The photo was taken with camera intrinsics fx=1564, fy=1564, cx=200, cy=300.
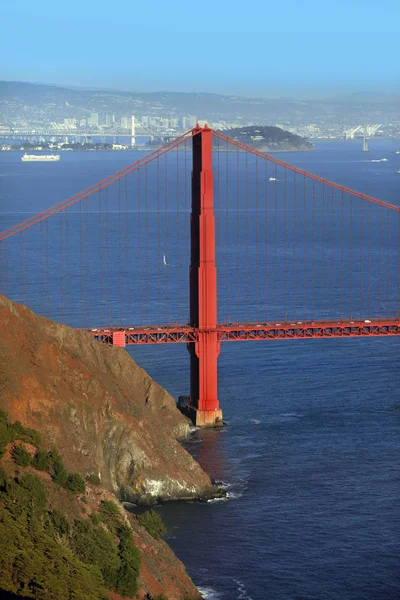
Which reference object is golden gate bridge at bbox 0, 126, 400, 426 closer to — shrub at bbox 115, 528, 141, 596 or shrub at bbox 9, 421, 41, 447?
shrub at bbox 9, 421, 41, 447

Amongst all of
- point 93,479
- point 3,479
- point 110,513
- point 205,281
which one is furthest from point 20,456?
point 205,281

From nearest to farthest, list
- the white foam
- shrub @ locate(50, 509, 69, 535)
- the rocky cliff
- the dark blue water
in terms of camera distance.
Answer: shrub @ locate(50, 509, 69, 535) < the white foam < the dark blue water < the rocky cliff

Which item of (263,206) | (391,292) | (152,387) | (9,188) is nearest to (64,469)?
(152,387)

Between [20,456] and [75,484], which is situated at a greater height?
[20,456]

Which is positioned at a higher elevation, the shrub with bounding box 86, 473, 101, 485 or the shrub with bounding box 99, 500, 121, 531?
the shrub with bounding box 86, 473, 101, 485

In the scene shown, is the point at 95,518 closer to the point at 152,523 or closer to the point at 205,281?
the point at 152,523

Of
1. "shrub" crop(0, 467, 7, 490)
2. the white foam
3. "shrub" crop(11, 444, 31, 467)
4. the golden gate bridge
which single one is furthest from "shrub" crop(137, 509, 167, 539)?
the golden gate bridge

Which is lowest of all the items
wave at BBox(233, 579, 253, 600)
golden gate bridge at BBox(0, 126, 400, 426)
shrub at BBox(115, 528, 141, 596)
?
wave at BBox(233, 579, 253, 600)
